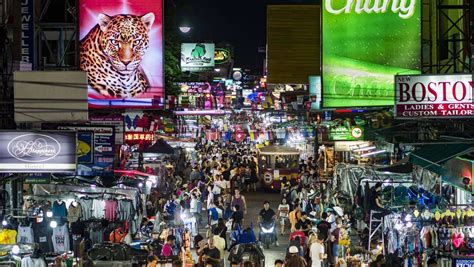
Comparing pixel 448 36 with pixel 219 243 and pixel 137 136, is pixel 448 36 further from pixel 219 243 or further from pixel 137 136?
pixel 137 136

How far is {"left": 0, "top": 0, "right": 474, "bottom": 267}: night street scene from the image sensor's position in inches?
578

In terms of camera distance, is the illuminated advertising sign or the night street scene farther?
the illuminated advertising sign

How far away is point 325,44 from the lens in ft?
83.3

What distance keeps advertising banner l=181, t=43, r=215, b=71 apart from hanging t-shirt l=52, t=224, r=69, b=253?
162 feet

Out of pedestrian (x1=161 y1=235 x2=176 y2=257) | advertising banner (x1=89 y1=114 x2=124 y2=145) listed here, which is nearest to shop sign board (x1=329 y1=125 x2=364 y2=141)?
advertising banner (x1=89 y1=114 x2=124 y2=145)

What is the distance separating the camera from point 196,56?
2734 inches

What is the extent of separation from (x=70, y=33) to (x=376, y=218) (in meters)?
10.3

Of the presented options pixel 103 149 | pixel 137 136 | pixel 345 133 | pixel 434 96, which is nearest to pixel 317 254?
pixel 434 96

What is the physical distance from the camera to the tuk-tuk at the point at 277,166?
128ft

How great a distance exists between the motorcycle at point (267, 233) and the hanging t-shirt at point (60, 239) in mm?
6128

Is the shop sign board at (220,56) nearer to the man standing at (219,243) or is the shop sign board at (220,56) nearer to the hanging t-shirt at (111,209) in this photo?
the hanging t-shirt at (111,209)

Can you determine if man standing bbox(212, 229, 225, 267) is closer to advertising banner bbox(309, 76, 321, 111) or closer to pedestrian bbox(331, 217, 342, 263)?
pedestrian bbox(331, 217, 342, 263)

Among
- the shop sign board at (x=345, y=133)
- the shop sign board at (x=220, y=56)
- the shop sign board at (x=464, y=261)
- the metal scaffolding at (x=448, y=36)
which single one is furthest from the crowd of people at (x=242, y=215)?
the shop sign board at (x=220, y=56)

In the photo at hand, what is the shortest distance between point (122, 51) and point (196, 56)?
4576cm
